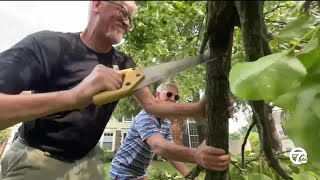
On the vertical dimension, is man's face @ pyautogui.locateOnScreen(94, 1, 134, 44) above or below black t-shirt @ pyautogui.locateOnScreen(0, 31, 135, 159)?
above

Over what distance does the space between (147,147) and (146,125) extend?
0.35 feet

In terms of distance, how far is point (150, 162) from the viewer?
111cm

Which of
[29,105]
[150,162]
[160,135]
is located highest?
[29,105]

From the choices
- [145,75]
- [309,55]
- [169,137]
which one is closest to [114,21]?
[145,75]

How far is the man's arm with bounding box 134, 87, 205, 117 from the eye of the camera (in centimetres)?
58

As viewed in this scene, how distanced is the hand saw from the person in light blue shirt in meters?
0.19

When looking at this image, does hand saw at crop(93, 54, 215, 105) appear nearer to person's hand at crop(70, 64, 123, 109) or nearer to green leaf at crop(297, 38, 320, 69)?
person's hand at crop(70, 64, 123, 109)

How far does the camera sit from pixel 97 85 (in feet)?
1.29

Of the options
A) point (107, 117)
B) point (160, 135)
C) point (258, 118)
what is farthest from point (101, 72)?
point (160, 135)

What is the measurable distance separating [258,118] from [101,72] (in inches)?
6.3

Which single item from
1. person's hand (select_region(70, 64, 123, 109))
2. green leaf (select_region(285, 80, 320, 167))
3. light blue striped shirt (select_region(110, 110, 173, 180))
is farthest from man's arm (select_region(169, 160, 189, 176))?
green leaf (select_region(285, 80, 320, 167))

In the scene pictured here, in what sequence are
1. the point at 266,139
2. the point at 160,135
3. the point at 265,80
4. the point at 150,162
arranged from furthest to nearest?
1. the point at 150,162
2. the point at 160,135
3. the point at 266,139
4. the point at 265,80

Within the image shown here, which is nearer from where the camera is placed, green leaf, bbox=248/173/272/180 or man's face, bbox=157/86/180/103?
green leaf, bbox=248/173/272/180

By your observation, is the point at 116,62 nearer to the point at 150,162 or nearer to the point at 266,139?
the point at 266,139
